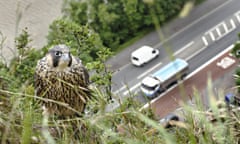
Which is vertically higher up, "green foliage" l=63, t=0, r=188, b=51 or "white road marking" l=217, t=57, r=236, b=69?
"green foliage" l=63, t=0, r=188, b=51

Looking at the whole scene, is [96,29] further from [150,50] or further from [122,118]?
[122,118]

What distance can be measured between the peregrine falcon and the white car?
13.7 m

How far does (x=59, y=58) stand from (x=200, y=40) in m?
15.8

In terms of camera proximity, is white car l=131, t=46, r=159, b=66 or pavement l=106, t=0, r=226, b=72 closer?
white car l=131, t=46, r=159, b=66

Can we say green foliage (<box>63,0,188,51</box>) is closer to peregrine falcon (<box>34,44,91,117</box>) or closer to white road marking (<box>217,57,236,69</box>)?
white road marking (<box>217,57,236,69</box>)

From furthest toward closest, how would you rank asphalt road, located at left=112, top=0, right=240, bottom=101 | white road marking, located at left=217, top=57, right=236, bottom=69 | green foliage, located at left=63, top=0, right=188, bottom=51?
asphalt road, located at left=112, top=0, right=240, bottom=101 → white road marking, located at left=217, top=57, right=236, bottom=69 → green foliage, located at left=63, top=0, right=188, bottom=51

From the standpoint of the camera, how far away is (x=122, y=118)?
166 inches

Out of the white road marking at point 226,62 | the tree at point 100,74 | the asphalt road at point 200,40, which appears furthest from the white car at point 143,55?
the tree at point 100,74

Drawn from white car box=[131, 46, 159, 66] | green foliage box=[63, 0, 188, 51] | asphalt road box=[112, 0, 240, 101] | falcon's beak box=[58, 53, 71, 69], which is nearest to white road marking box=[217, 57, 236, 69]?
asphalt road box=[112, 0, 240, 101]

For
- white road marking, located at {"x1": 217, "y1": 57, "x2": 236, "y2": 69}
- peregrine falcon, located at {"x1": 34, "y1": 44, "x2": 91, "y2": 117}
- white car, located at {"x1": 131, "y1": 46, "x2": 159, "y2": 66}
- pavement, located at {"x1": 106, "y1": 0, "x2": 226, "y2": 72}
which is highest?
pavement, located at {"x1": 106, "y1": 0, "x2": 226, "y2": 72}

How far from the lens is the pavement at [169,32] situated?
19.4 m

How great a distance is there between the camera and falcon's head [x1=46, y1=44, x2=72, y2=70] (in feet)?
16.7

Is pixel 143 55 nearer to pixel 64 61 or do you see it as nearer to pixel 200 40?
pixel 200 40

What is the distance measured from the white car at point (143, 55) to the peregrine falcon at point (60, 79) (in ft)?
44.9
